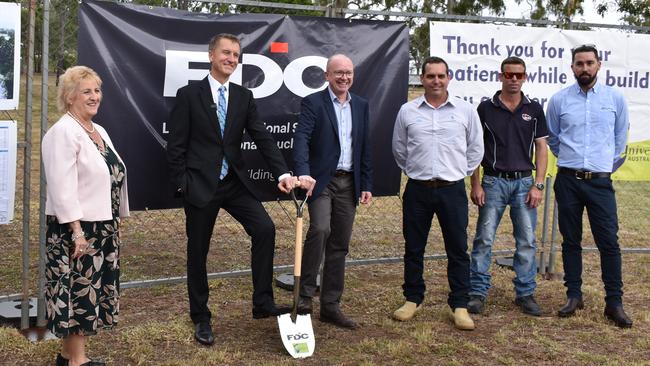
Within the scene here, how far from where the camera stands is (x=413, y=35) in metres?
6.98

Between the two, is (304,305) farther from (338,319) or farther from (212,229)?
Answer: (212,229)

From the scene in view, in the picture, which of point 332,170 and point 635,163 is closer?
point 332,170

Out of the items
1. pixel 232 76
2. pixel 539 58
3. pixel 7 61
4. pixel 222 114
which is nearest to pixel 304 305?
pixel 222 114

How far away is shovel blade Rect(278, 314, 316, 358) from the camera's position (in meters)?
4.75

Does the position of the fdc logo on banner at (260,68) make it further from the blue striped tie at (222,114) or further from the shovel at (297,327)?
the shovel at (297,327)

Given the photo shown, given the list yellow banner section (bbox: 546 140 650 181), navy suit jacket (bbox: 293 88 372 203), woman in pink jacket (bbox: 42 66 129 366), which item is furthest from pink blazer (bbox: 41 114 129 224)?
yellow banner section (bbox: 546 140 650 181)

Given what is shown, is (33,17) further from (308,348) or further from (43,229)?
(308,348)

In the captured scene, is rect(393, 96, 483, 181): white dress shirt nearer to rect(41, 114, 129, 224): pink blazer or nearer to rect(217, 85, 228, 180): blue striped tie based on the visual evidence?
rect(217, 85, 228, 180): blue striped tie

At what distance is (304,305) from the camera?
5.27m

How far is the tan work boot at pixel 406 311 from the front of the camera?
18.3ft

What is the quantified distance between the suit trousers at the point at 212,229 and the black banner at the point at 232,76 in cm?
97

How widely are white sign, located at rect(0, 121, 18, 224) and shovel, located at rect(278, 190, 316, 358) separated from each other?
1.89 metres

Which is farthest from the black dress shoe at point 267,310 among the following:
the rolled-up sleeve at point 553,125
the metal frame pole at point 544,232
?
the metal frame pole at point 544,232

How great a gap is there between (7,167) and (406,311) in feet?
9.92
